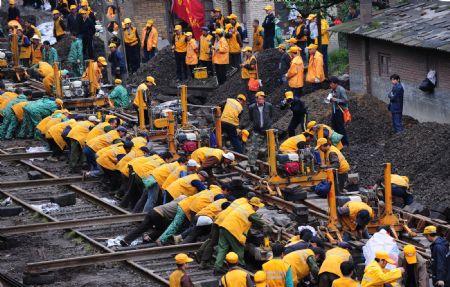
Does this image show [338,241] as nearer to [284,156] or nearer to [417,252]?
[417,252]

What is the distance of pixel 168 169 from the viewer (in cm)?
2853

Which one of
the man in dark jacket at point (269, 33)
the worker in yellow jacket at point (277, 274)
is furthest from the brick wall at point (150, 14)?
the worker in yellow jacket at point (277, 274)

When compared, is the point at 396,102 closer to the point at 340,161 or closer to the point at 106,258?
the point at 340,161

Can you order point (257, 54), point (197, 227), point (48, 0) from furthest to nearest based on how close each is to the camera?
point (48, 0) < point (257, 54) < point (197, 227)

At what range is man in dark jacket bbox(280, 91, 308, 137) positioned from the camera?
107ft

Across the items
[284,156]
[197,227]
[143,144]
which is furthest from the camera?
[143,144]

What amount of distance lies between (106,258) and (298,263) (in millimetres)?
4762

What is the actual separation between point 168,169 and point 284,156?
2315 millimetres

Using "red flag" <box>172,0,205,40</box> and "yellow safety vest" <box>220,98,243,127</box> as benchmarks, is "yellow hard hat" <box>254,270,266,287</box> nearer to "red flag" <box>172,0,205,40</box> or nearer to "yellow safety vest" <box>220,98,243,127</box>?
"yellow safety vest" <box>220,98,243,127</box>

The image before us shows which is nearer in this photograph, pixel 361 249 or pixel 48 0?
pixel 361 249

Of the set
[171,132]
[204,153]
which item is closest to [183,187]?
[204,153]

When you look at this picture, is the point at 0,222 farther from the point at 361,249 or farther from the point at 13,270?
the point at 361,249

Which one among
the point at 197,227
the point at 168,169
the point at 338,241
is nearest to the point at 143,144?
the point at 168,169

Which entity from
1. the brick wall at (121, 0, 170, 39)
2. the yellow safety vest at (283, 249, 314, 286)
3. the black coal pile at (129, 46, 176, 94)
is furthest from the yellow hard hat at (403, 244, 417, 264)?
the brick wall at (121, 0, 170, 39)
